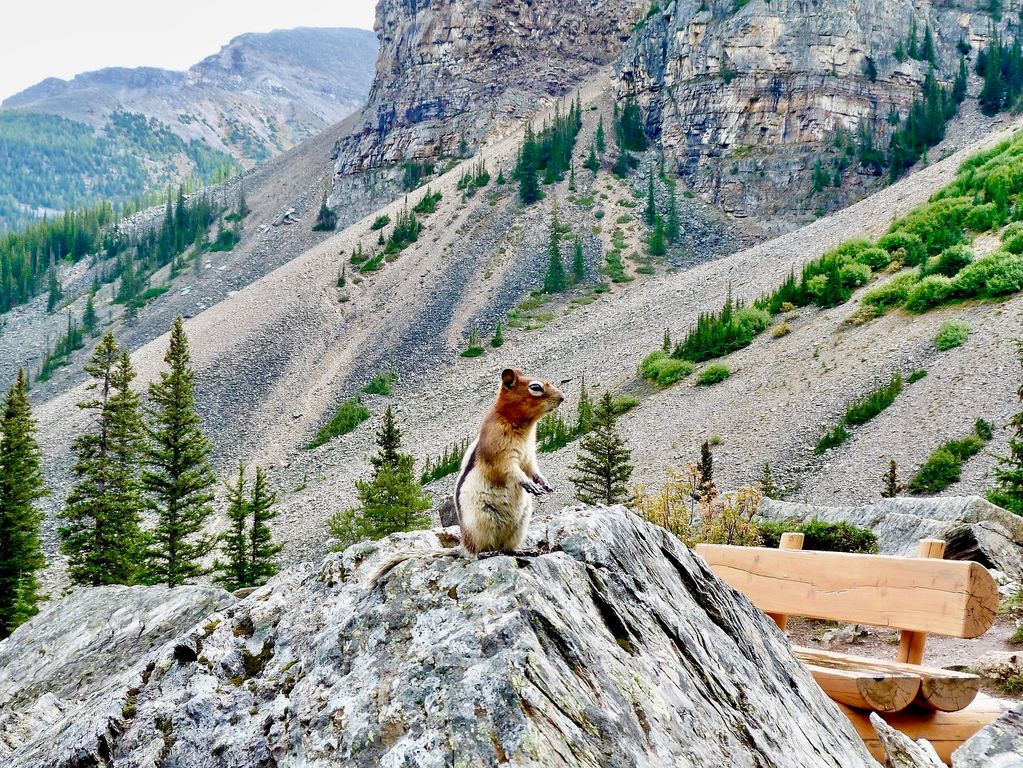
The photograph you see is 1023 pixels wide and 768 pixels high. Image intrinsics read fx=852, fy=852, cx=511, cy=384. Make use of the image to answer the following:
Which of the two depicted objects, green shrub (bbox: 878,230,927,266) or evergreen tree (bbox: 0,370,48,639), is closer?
evergreen tree (bbox: 0,370,48,639)

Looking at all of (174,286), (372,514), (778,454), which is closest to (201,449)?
(372,514)

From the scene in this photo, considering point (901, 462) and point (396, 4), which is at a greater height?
point (396, 4)

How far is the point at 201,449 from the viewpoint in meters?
38.3

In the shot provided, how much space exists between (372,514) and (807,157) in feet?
332

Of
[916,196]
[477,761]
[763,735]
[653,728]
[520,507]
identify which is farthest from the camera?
[916,196]

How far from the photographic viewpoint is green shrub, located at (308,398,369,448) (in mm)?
79500

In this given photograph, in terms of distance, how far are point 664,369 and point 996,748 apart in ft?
193

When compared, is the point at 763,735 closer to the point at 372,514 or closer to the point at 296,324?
the point at 372,514

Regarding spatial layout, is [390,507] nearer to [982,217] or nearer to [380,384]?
[982,217]

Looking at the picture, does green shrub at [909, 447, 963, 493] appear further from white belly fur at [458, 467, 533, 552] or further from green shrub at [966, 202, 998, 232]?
white belly fur at [458, 467, 533, 552]

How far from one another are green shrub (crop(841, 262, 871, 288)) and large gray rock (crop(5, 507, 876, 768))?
63.6 m

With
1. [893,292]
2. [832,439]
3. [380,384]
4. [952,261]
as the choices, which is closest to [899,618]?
[832,439]

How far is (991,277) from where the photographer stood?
49.6 metres

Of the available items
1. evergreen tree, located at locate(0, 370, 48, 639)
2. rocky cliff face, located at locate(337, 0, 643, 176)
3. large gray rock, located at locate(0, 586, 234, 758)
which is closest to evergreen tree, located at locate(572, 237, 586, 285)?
rocky cliff face, located at locate(337, 0, 643, 176)
